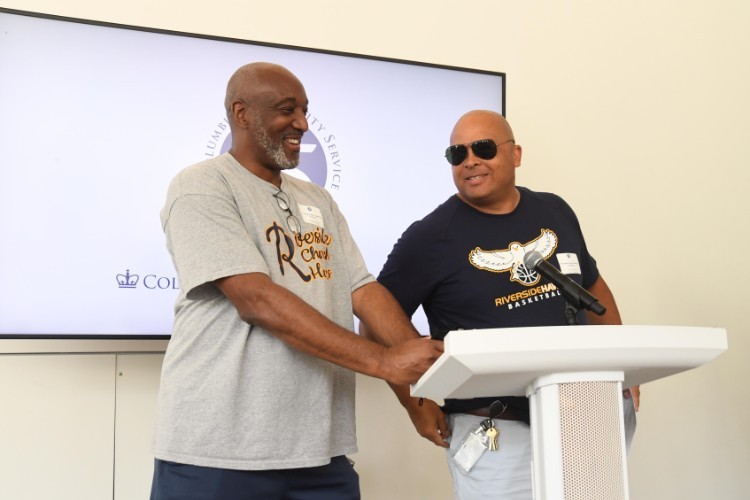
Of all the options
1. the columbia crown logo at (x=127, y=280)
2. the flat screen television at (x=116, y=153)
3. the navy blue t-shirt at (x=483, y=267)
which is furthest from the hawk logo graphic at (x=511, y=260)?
the columbia crown logo at (x=127, y=280)

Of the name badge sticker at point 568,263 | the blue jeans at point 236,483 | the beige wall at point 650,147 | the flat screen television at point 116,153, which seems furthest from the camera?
the beige wall at point 650,147

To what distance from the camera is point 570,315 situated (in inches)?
61.1

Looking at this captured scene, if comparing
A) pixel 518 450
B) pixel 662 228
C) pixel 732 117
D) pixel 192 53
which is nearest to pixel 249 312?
pixel 518 450

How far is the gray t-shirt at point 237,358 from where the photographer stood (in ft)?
5.47

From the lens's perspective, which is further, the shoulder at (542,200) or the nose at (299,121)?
the shoulder at (542,200)

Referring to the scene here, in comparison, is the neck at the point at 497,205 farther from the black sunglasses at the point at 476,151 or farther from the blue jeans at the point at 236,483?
the blue jeans at the point at 236,483

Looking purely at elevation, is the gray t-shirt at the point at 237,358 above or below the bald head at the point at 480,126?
below

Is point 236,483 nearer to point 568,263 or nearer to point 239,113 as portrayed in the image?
point 239,113

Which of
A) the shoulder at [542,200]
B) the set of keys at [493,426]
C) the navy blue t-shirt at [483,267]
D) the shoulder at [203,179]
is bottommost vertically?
the set of keys at [493,426]

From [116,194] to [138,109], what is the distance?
29cm

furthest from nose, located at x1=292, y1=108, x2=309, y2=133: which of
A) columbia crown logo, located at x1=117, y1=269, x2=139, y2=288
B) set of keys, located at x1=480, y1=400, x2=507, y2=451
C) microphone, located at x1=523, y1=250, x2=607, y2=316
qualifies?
columbia crown logo, located at x1=117, y1=269, x2=139, y2=288

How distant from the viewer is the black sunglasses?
2.30 meters

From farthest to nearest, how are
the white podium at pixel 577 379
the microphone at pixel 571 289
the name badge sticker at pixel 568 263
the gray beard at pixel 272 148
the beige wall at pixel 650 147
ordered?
the beige wall at pixel 650 147 → the name badge sticker at pixel 568 263 → the gray beard at pixel 272 148 → the microphone at pixel 571 289 → the white podium at pixel 577 379

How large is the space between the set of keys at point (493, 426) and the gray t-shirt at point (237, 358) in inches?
14.1
